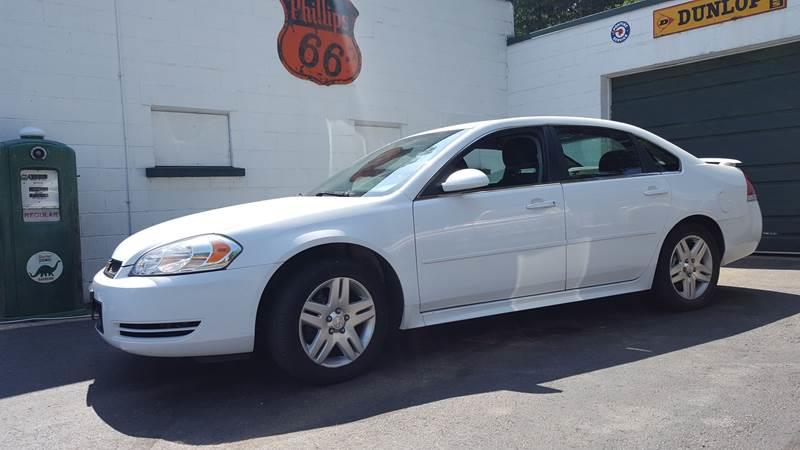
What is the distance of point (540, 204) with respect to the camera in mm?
4152

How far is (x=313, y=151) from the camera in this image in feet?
27.0

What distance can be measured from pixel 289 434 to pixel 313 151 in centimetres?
570

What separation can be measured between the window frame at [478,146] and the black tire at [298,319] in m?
0.64

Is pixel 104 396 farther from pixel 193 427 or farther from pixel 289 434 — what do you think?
pixel 289 434

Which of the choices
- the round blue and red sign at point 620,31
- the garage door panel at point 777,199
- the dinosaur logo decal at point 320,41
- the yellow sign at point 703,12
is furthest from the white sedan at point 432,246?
the round blue and red sign at point 620,31

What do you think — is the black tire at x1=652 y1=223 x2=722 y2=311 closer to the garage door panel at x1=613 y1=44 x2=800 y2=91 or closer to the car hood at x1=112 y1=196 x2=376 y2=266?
the car hood at x1=112 y1=196 x2=376 y2=266

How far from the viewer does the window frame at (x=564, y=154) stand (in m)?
4.35

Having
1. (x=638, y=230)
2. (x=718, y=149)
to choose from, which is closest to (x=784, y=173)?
(x=718, y=149)

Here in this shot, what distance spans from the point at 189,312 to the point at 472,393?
1.55 m

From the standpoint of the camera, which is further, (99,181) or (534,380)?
(99,181)

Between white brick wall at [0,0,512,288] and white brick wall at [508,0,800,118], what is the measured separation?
131 centimetres

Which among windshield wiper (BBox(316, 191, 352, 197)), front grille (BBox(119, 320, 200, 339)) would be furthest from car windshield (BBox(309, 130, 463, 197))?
front grille (BBox(119, 320, 200, 339))

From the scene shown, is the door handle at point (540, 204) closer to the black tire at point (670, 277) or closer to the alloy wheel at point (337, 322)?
the black tire at point (670, 277)

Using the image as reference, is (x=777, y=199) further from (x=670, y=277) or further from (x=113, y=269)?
(x=113, y=269)
